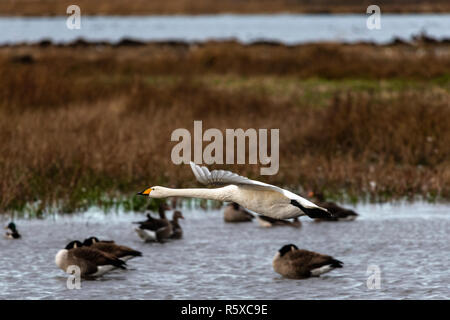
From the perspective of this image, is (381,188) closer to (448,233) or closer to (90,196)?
(448,233)

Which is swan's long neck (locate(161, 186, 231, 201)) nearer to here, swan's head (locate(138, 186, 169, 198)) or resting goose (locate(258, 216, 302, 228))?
swan's head (locate(138, 186, 169, 198))

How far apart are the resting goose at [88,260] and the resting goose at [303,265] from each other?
2.01 metres

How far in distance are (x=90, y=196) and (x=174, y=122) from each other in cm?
552

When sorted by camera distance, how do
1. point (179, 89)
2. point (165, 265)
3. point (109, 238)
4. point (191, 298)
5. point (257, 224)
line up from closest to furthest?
point (191, 298) < point (165, 265) < point (109, 238) < point (257, 224) < point (179, 89)

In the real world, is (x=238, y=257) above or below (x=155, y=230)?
below

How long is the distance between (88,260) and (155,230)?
2042mm

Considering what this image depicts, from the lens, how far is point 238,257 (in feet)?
39.4

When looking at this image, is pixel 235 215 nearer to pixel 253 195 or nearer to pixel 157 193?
pixel 157 193

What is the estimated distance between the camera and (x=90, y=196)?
15352 millimetres

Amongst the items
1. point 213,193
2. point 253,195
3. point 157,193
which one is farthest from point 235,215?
point 253,195

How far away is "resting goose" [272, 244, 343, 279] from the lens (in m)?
11.0

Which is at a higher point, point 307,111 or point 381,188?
point 307,111

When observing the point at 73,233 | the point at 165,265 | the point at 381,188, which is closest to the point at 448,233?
the point at 381,188

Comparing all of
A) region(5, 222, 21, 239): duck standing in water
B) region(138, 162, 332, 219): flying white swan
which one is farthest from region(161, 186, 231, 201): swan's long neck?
region(5, 222, 21, 239): duck standing in water
